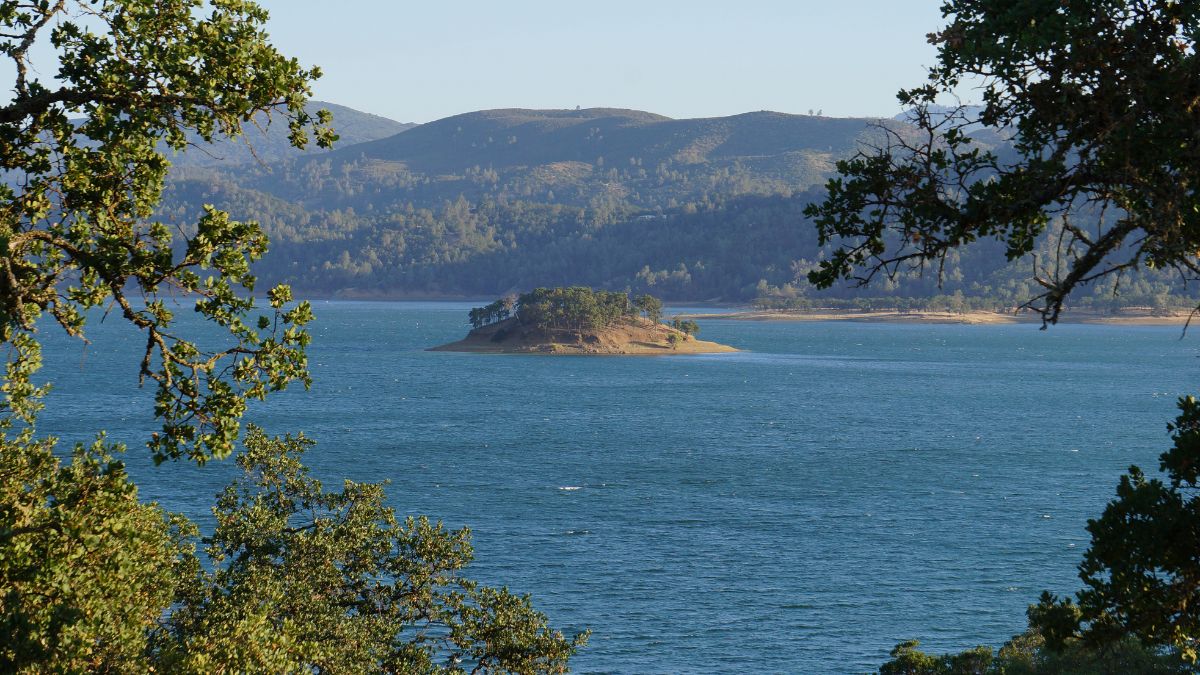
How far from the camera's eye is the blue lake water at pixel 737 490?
59.0 m

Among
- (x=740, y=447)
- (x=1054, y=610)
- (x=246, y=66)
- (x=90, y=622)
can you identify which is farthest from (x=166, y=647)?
(x=740, y=447)

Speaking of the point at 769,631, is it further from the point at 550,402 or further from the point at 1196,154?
the point at 550,402

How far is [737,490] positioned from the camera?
9438cm

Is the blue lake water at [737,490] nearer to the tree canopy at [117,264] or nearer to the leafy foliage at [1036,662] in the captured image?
the leafy foliage at [1036,662]

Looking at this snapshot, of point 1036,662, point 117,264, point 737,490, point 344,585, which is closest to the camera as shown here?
point 117,264

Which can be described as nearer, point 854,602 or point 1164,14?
point 1164,14

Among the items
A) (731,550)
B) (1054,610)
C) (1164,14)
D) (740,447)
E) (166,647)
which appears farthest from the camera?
(740,447)

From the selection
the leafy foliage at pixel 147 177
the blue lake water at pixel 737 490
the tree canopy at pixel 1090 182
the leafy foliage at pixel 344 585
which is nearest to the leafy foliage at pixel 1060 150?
the tree canopy at pixel 1090 182

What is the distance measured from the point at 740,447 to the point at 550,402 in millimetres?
45356

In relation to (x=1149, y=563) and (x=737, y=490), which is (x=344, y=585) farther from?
(x=737, y=490)

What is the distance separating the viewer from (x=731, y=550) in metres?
73.1

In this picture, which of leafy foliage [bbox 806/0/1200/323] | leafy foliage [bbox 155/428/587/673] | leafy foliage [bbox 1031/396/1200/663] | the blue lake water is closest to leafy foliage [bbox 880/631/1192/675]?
the blue lake water

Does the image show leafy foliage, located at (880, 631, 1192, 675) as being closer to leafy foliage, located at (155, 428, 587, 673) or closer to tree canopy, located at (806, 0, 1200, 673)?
leafy foliage, located at (155, 428, 587, 673)

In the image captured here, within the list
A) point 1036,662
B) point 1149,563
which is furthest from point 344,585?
point 1036,662
